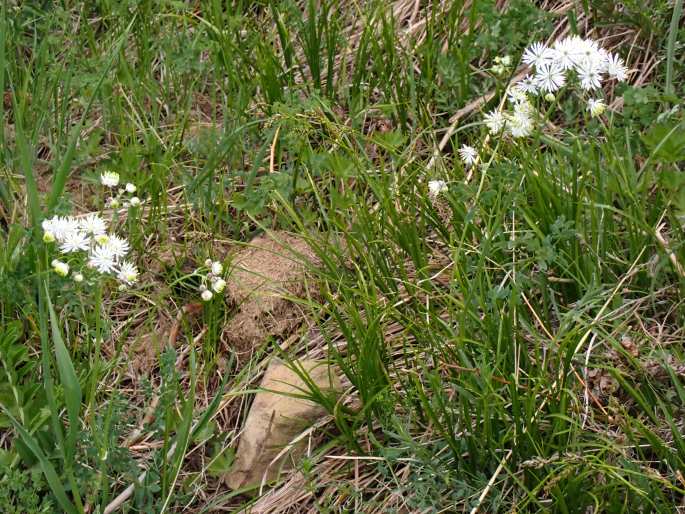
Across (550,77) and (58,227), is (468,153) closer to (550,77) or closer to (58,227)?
(550,77)

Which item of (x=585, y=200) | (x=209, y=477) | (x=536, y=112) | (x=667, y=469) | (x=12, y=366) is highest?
(x=536, y=112)

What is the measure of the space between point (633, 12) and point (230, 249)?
1496 millimetres

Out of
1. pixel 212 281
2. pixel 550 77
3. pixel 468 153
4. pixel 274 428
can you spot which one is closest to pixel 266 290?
pixel 212 281

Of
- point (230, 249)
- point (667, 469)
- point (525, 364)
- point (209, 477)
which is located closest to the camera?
point (667, 469)

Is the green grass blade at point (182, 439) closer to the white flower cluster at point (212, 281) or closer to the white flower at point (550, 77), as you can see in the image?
the white flower cluster at point (212, 281)

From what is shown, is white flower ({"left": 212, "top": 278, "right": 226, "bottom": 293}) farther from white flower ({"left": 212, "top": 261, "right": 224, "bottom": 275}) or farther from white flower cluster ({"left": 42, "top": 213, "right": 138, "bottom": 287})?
white flower cluster ({"left": 42, "top": 213, "right": 138, "bottom": 287})

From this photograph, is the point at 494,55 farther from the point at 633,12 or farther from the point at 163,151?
the point at 163,151

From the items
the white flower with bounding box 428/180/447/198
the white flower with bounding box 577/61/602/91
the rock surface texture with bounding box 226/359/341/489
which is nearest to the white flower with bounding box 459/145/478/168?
the white flower with bounding box 428/180/447/198

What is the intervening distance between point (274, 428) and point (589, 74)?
1.18 metres

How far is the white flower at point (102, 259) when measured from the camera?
90.7 inches

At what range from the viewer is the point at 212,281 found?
257 cm

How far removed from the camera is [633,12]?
3109 mm

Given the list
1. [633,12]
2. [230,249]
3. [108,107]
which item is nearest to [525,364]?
[230,249]

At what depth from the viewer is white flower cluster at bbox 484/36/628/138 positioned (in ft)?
8.03
